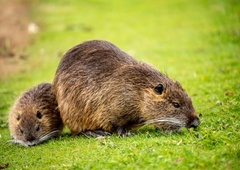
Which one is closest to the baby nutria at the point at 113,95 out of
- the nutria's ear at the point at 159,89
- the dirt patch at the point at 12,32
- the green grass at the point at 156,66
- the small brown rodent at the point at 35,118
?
the nutria's ear at the point at 159,89

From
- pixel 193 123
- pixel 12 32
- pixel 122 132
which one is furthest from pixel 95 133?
pixel 12 32

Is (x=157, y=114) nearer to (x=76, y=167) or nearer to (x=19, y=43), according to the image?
(x=76, y=167)

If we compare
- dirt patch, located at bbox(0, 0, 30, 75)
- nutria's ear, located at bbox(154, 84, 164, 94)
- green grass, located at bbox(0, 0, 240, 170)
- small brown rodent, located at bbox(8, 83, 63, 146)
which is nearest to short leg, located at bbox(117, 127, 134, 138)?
green grass, located at bbox(0, 0, 240, 170)

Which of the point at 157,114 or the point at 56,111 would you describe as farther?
the point at 56,111

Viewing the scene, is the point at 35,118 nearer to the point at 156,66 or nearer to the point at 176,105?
the point at 176,105

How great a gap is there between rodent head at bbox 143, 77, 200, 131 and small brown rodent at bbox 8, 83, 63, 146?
5.24 ft

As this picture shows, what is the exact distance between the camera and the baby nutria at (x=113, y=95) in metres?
5.82

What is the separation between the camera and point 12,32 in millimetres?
14836

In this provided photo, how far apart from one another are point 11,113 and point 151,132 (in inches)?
93.2

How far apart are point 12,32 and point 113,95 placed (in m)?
9.57

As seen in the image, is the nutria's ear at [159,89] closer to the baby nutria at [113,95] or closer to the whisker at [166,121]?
the baby nutria at [113,95]

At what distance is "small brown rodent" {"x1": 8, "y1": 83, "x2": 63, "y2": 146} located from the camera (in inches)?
259

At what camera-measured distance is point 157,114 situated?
5852 mm

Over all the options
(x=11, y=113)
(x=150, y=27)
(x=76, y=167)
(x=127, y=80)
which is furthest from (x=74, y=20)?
(x=76, y=167)
